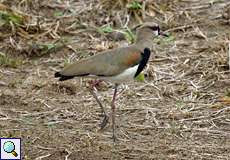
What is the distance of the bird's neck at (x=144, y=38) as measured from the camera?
5.63m

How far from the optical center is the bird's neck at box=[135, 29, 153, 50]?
5.63 meters

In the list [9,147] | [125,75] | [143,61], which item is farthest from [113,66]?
[9,147]

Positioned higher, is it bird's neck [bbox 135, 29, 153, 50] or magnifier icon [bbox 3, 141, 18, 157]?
bird's neck [bbox 135, 29, 153, 50]

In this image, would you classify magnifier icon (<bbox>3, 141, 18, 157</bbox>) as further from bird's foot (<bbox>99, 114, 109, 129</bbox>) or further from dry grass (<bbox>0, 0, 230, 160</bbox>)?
bird's foot (<bbox>99, 114, 109, 129</bbox>)

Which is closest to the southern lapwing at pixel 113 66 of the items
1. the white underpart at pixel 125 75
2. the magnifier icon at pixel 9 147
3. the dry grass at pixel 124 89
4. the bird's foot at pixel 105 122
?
the white underpart at pixel 125 75

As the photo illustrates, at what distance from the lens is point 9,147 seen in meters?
4.95

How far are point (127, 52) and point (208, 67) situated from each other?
1.65m

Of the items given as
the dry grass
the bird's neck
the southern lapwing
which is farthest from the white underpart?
the dry grass

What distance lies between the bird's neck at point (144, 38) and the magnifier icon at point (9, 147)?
1.32 meters

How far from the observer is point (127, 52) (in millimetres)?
5508

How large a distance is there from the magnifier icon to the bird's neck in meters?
1.32

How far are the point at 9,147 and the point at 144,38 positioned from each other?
1.43 metres

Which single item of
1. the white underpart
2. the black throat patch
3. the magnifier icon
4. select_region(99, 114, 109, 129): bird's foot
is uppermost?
the black throat patch

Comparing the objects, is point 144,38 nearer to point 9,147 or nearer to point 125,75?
point 125,75
